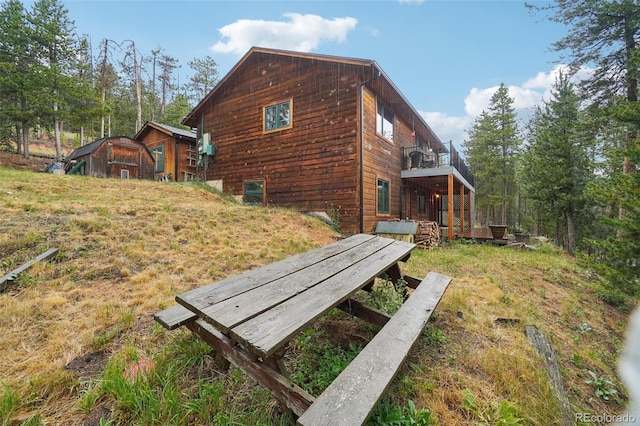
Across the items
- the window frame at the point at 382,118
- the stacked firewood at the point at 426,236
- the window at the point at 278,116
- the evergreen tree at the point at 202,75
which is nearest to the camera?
the stacked firewood at the point at 426,236

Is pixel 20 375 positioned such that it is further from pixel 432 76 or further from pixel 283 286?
pixel 432 76

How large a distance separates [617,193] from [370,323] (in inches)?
239

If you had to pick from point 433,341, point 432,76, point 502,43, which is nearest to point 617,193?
point 433,341

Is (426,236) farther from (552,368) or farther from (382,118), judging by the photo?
(552,368)

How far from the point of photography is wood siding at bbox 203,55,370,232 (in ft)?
28.9

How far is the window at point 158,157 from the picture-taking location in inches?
653

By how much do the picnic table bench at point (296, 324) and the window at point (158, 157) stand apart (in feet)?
58.0

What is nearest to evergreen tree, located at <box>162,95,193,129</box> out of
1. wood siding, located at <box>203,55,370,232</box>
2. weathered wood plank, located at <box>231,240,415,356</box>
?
wood siding, located at <box>203,55,370,232</box>

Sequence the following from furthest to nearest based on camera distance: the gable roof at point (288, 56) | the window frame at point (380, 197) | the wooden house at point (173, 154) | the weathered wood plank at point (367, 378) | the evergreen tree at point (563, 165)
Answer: the wooden house at point (173, 154) → the evergreen tree at point (563, 165) → the window frame at point (380, 197) → the gable roof at point (288, 56) → the weathered wood plank at point (367, 378)

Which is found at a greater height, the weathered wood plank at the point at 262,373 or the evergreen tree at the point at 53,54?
the evergreen tree at the point at 53,54

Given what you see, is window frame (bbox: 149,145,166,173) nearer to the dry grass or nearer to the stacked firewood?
the dry grass

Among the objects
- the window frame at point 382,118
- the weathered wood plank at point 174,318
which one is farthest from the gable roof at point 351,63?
the weathered wood plank at point 174,318

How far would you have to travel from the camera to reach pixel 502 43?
449 inches

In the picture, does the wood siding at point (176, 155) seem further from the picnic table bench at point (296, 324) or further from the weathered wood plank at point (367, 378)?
the weathered wood plank at point (367, 378)
